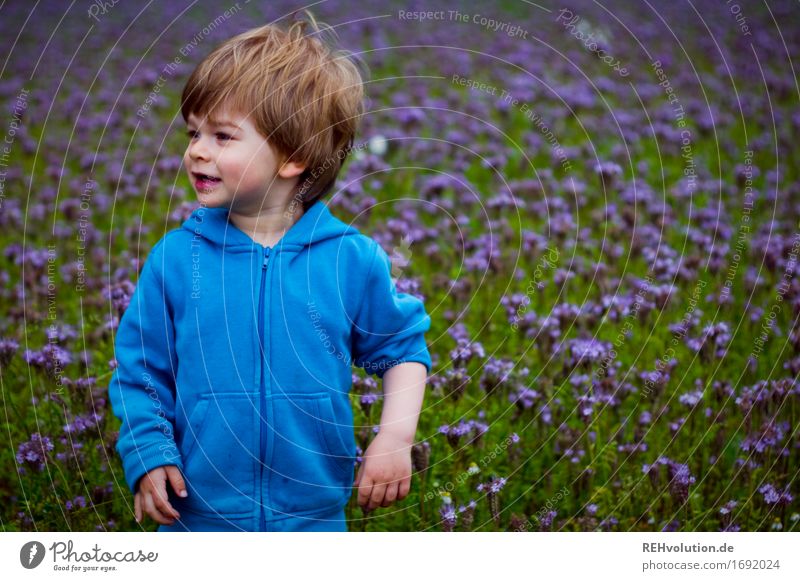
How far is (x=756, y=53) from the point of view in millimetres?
7152

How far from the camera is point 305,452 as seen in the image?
9.06ft

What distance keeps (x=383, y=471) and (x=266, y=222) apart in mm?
781

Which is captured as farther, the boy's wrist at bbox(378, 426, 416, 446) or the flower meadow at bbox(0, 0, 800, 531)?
the flower meadow at bbox(0, 0, 800, 531)

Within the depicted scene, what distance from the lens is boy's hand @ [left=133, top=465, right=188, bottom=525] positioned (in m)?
2.69

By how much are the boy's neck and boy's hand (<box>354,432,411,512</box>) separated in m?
0.65

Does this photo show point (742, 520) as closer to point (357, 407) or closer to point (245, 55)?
point (357, 407)

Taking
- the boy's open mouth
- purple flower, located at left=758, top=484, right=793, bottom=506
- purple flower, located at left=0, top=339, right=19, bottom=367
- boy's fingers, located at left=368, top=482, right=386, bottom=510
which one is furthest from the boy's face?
purple flower, located at left=758, top=484, right=793, bottom=506

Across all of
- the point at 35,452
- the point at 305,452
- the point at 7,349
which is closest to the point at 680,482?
the point at 305,452

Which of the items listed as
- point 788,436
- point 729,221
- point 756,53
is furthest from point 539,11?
point 788,436

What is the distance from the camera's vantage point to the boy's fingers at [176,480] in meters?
2.72

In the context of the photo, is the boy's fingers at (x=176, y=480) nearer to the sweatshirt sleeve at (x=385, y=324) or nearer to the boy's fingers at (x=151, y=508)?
the boy's fingers at (x=151, y=508)

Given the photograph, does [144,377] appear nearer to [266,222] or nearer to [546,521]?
[266,222]

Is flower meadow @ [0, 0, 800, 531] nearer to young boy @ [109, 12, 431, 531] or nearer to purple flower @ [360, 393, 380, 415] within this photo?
purple flower @ [360, 393, 380, 415]

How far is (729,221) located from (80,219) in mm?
3385
